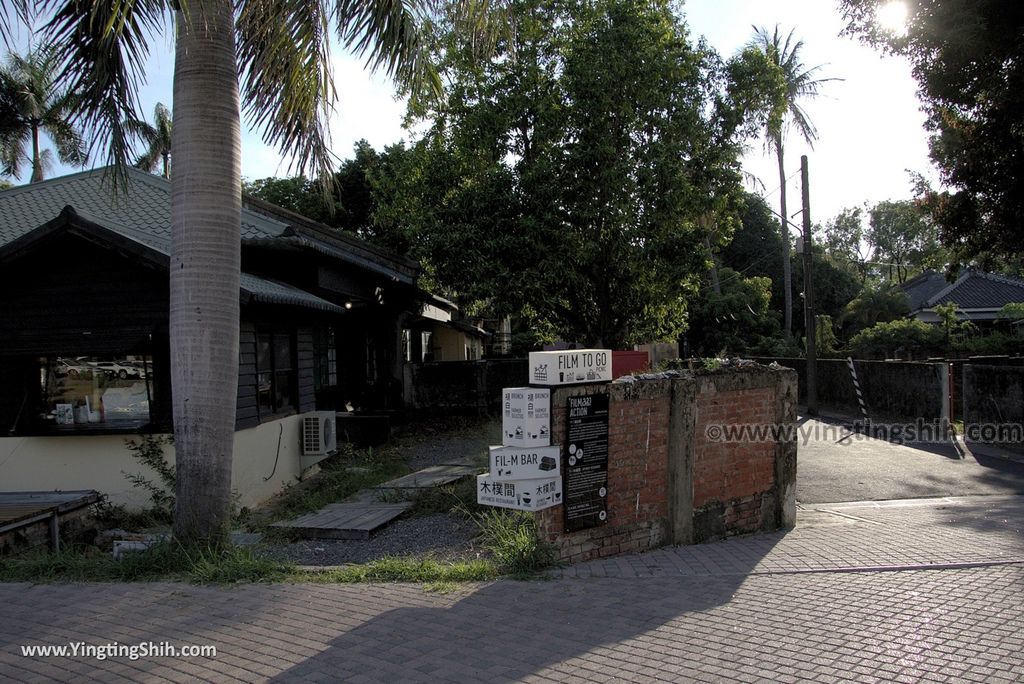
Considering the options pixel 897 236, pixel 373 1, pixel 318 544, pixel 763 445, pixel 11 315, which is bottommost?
pixel 318 544

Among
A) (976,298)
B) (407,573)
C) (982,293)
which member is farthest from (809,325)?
(982,293)

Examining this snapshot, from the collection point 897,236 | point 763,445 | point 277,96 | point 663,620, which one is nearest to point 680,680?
point 663,620

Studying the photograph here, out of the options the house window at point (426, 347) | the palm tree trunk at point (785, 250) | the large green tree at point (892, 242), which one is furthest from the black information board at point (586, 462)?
the large green tree at point (892, 242)

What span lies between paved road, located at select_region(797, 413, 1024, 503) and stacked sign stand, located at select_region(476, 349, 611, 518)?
5576 mm

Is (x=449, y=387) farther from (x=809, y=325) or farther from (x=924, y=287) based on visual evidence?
(x=924, y=287)

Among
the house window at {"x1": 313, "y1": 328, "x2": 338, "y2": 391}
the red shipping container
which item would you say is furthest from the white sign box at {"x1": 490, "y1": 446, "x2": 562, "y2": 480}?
the house window at {"x1": 313, "y1": 328, "x2": 338, "y2": 391}

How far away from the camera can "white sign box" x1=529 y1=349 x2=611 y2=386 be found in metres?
6.28

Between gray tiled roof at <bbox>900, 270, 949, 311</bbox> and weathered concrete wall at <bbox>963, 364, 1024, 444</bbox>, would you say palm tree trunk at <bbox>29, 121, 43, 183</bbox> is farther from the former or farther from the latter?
gray tiled roof at <bbox>900, 270, 949, 311</bbox>

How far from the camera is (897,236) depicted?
65875 millimetres

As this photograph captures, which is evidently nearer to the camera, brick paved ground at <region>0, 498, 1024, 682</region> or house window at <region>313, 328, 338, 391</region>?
brick paved ground at <region>0, 498, 1024, 682</region>

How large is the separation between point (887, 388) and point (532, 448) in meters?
16.3

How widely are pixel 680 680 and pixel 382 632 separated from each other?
1862 millimetres

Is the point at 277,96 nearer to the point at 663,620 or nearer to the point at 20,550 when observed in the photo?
the point at 20,550

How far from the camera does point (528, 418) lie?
621cm
